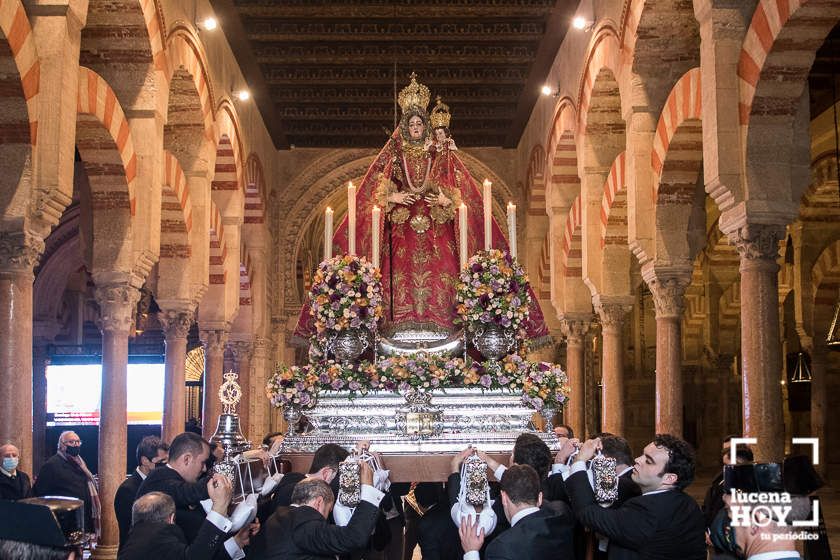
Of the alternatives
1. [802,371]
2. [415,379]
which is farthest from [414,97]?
[802,371]

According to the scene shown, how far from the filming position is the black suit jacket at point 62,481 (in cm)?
912

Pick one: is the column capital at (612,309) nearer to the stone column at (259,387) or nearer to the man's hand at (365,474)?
the stone column at (259,387)

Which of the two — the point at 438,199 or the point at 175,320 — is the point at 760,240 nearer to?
the point at 438,199

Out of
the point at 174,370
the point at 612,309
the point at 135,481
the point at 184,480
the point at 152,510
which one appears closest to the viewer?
the point at 152,510

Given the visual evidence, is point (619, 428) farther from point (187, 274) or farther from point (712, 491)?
point (712, 491)

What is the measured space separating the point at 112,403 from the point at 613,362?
6173mm

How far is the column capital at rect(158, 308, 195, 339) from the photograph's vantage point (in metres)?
13.9

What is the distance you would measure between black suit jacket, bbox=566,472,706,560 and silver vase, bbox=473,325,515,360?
9.24 ft

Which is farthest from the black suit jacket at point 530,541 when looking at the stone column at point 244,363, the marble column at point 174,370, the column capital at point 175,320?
the stone column at point 244,363

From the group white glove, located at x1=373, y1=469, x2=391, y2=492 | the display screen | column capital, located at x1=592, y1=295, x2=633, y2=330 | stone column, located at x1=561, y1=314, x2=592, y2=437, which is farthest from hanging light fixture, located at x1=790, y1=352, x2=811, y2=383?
white glove, located at x1=373, y1=469, x2=391, y2=492

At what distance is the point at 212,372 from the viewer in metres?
16.5

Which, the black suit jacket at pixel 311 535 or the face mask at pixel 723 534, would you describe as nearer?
the black suit jacket at pixel 311 535

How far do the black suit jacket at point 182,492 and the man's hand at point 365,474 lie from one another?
724mm

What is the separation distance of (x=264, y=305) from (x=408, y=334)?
40.3 ft
